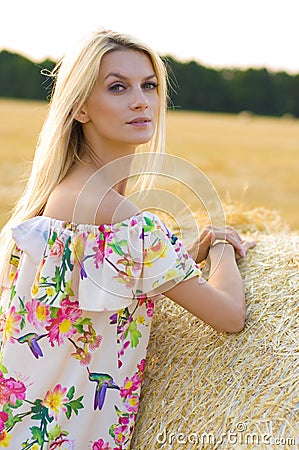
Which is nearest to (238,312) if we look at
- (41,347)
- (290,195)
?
(41,347)

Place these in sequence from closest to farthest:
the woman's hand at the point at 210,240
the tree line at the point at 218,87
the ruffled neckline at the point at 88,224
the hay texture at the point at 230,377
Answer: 1. the hay texture at the point at 230,377
2. the ruffled neckline at the point at 88,224
3. the woman's hand at the point at 210,240
4. the tree line at the point at 218,87

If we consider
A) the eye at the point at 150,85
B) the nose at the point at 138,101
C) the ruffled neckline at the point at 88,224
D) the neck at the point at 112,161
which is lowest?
the ruffled neckline at the point at 88,224

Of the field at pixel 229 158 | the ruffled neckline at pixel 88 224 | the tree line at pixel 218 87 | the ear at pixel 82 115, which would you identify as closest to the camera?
the ruffled neckline at pixel 88 224

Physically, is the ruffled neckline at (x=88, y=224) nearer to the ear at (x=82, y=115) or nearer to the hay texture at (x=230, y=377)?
the ear at (x=82, y=115)

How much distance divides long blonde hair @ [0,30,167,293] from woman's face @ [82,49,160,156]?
0.03 meters

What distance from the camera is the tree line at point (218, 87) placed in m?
37.5

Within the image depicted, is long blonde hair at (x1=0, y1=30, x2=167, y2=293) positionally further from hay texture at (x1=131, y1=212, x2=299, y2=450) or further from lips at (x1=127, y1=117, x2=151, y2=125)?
hay texture at (x1=131, y1=212, x2=299, y2=450)

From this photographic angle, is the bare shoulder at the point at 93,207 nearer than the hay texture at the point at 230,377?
No

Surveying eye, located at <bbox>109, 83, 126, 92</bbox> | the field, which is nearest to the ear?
eye, located at <bbox>109, 83, 126, 92</bbox>

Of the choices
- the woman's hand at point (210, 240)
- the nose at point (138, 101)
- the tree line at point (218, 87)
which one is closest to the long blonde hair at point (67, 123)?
the nose at point (138, 101)

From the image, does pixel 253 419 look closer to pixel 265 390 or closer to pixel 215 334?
pixel 265 390

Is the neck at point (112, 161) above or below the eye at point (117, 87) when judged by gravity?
below

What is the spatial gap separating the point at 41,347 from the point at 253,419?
0.63 metres

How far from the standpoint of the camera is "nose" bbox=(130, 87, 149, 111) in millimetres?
2141
